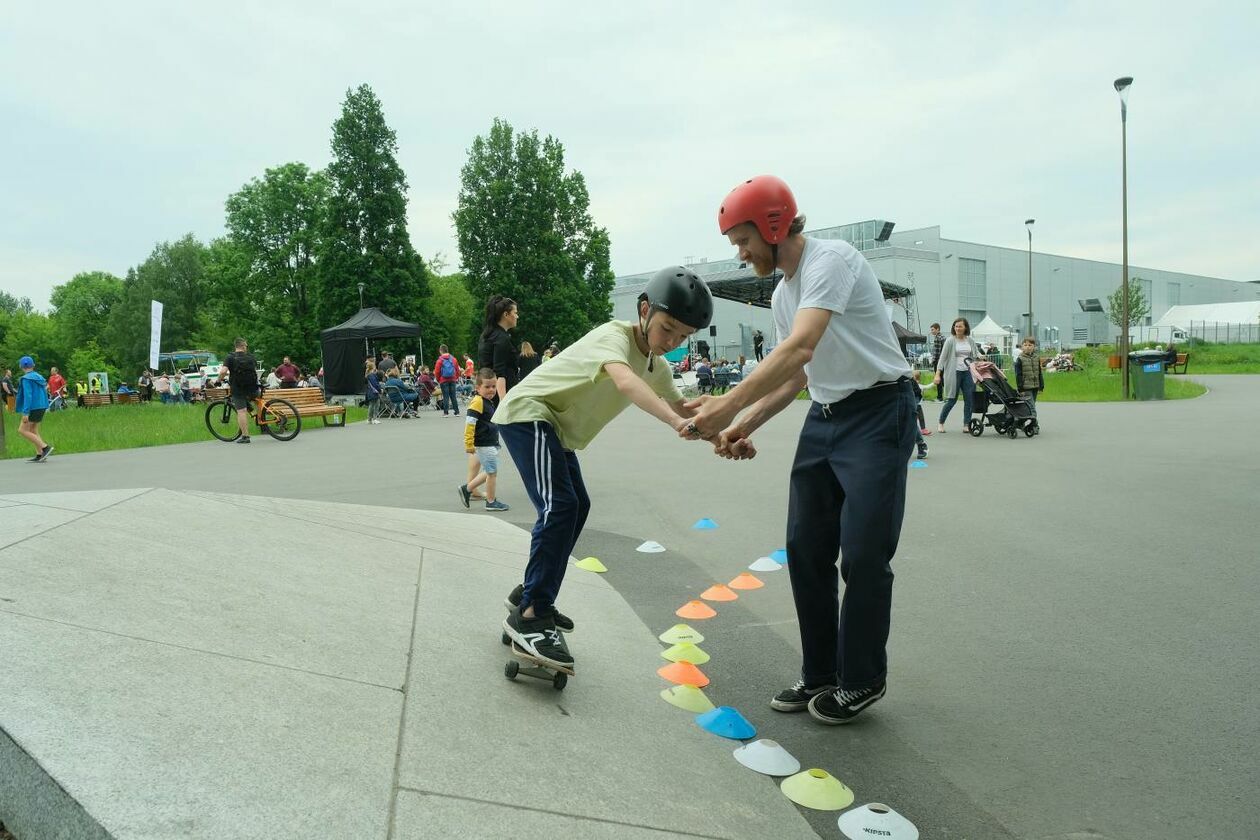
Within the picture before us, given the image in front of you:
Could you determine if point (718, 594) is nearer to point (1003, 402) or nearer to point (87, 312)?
point (1003, 402)

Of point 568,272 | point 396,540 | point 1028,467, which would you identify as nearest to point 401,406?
point 1028,467

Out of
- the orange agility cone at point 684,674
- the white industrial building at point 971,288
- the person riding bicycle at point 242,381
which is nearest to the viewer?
the orange agility cone at point 684,674

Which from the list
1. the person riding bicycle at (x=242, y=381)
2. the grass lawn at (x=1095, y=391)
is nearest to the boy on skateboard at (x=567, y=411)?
the person riding bicycle at (x=242, y=381)

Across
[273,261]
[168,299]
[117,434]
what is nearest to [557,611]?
[117,434]

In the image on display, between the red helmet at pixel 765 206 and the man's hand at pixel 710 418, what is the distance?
27.6 inches

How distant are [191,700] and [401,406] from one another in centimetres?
2469

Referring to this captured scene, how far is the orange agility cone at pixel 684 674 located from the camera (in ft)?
13.2

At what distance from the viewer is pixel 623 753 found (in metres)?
3.07

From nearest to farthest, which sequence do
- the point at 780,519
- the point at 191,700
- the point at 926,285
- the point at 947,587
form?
the point at 191,700
the point at 947,587
the point at 780,519
the point at 926,285

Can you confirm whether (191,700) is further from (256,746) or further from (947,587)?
(947,587)

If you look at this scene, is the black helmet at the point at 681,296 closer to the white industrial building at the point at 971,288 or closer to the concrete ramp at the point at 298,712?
the concrete ramp at the point at 298,712

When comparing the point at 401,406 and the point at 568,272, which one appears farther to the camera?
the point at 568,272

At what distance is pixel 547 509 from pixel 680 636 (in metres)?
1.40

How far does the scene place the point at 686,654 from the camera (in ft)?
14.4
